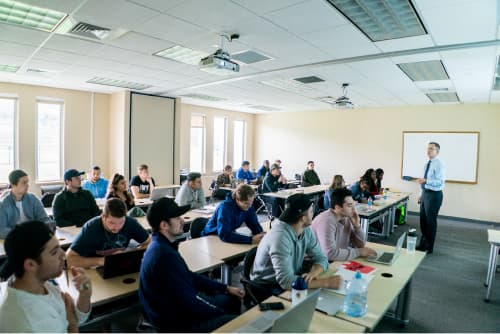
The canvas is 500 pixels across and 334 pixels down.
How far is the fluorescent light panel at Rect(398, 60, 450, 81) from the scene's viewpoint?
4.49 metres

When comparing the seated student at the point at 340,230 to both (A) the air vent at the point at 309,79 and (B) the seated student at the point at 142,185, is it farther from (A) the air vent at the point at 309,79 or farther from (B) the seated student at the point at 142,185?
(B) the seated student at the point at 142,185


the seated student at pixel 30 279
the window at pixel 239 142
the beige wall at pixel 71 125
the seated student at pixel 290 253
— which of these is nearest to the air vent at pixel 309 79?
the seated student at pixel 290 253

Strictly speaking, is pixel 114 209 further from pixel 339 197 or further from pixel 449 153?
pixel 449 153

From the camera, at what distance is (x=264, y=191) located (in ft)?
25.7

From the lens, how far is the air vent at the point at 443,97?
683cm

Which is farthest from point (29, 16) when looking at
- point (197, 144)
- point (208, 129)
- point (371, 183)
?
point (208, 129)

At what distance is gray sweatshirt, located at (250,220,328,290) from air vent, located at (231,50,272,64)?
2.76 metres

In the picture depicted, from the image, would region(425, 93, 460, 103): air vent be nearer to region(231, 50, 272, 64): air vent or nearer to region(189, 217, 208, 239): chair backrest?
region(231, 50, 272, 64): air vent

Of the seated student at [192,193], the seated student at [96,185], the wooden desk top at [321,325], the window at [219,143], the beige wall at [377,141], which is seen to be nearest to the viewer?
the wooden desk top at [321,325]

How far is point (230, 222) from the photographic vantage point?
10.7ft

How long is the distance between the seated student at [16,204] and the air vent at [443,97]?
746 cm

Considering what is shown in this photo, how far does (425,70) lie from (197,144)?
23.6 ft

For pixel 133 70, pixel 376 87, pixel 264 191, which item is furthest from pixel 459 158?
pixel 133 70

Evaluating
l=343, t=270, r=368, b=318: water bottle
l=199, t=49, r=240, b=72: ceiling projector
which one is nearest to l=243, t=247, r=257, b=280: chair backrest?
l=343, t=270, r=368, b=318: water bottle
